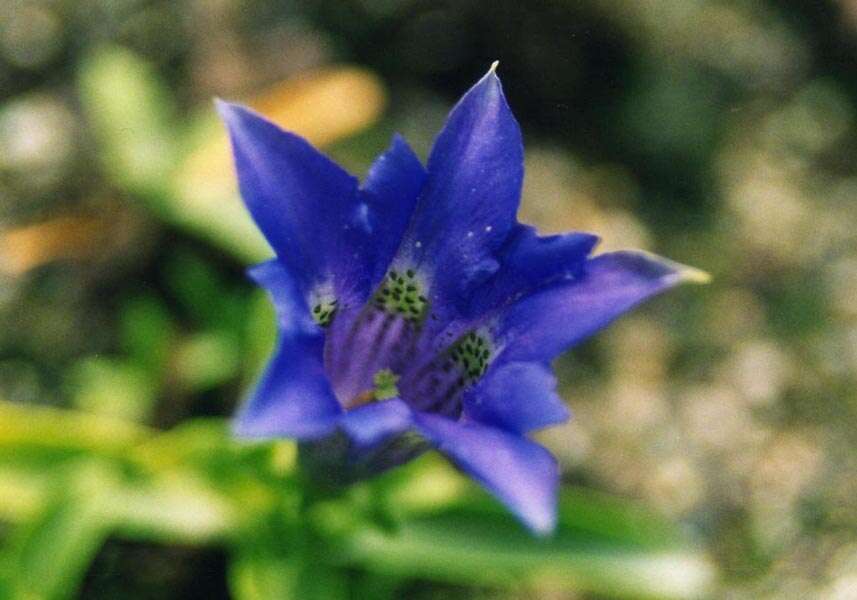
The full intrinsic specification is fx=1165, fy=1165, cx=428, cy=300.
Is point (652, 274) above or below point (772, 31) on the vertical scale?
below

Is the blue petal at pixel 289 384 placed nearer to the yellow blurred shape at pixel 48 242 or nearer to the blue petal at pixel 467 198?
the blue petal at pixel 467 198

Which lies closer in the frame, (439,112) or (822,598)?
(822,598)

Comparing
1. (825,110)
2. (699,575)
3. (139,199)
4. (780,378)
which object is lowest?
(699,575)

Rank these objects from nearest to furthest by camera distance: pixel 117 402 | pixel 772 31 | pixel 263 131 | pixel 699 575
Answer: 1. pixel 263 131
2. pixel 699 575
3. pixel 117 402
4. pixel 772 31

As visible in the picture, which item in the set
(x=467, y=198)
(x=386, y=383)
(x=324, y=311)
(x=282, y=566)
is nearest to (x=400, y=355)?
(x=386, y=383)

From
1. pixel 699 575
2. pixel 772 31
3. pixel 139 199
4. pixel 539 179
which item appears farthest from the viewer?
pixel 772 31

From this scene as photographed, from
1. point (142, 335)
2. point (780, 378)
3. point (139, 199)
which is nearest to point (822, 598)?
point (780, 378)

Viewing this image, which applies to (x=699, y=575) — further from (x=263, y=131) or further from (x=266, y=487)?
(x=263, y=131)

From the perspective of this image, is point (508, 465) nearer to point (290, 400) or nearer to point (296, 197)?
point (290, 400)
